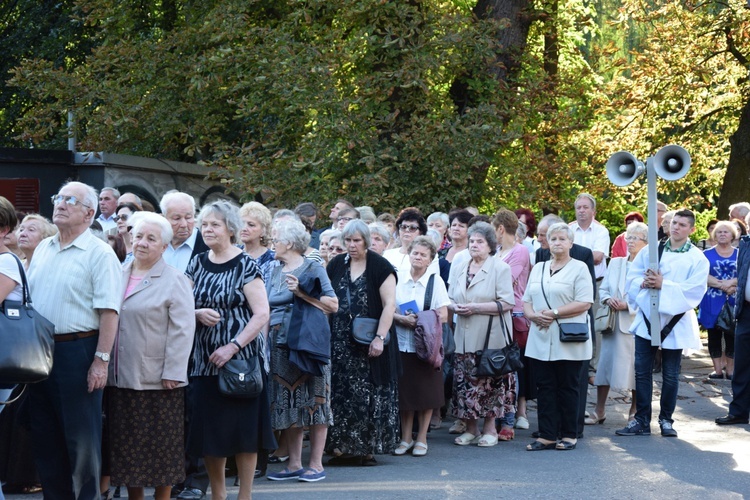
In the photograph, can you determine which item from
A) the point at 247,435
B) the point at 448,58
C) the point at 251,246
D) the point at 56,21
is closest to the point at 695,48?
the point at 448,58

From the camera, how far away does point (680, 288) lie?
36.3 feet

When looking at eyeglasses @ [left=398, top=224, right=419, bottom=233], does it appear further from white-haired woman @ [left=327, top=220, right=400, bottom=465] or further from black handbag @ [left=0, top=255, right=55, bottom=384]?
black handbag @ [left=0, top=255, right=55, bottom=384]

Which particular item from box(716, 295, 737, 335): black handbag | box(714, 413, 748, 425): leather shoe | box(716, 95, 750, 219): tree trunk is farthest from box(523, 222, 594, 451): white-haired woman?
box(716, 95, 750, 219): tree trunk

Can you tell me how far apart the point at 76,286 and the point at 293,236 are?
2.29m

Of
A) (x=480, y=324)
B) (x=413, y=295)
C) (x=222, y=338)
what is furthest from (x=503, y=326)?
(x=222, y=338)

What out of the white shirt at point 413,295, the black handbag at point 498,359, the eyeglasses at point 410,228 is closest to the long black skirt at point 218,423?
the white shirt at point 413,295

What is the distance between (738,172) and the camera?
2089 cm

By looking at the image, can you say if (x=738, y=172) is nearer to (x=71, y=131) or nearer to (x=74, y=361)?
(x=71, y=131)

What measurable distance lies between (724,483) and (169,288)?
434 cm

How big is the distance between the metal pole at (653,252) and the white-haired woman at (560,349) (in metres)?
0.85

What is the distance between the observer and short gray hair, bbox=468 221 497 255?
10.6 m

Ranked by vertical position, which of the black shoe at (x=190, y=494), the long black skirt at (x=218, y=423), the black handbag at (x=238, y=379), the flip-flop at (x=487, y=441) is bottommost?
the black shoe at (x=190, y=494)

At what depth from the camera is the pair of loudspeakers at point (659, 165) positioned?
1151 centimetres

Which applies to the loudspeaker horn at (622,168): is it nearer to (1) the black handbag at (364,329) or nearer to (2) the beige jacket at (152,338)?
(1) the black handbag at (364,329)
